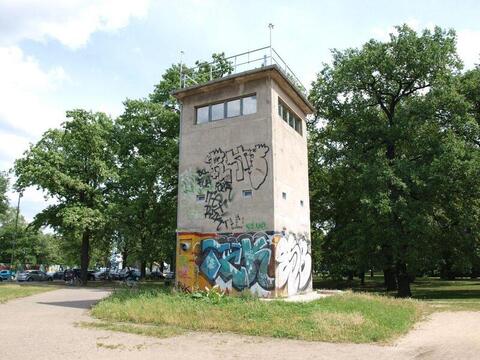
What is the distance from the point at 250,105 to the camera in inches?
726

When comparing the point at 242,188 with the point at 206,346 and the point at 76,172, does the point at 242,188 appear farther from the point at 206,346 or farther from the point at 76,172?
the point at 76,172

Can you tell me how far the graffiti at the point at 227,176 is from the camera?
696 inches

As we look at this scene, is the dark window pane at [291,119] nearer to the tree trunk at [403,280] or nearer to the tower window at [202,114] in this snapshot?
the tower window at [202,114]

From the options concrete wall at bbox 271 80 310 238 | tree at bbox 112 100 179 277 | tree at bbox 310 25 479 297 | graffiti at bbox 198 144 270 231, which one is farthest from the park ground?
tree at bbox 112 100 179 277

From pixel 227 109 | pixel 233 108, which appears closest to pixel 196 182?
pixel 227 109

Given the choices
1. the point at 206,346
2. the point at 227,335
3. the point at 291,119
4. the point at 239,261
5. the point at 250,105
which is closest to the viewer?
the point at 206,346

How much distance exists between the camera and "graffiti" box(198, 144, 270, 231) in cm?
1769

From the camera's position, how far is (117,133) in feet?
123

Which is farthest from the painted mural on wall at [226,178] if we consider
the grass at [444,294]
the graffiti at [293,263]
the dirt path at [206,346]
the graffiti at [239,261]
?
the grass at [444,294]

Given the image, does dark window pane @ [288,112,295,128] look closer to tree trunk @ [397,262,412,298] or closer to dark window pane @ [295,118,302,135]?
dark window pane @ [295,118,302,135]

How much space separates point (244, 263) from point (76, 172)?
1043 inches

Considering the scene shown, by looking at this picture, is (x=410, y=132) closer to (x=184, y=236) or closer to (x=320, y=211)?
(x=320, y=211)

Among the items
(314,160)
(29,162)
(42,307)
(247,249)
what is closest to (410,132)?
(314,160)

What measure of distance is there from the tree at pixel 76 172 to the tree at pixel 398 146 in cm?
1890
